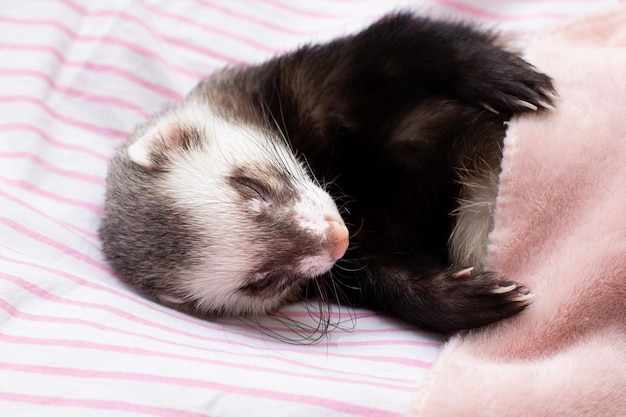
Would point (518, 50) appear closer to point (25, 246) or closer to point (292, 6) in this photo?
point (292, 6)

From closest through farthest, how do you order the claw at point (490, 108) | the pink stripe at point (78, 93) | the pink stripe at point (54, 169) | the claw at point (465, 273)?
the claw at point (465, 273)
the claw at point (490, 108)
the pink stripe at point (54, 169)
the pink stripe at point (78, 93)

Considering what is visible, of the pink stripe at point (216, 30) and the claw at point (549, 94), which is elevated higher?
the claw at point (549, 94)

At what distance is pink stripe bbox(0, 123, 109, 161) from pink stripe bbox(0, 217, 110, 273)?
349 millimetres

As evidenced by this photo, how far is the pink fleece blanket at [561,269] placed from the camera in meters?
1.17

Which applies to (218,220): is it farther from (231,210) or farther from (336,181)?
(336,181)

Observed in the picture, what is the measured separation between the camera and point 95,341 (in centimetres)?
126

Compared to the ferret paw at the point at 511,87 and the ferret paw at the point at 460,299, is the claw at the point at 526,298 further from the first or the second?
the ferret paw at the point at 511,87

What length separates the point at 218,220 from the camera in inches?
56.8

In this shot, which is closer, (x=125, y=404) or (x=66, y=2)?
(x=125, y=404)

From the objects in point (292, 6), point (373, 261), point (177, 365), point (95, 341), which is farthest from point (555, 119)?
point (292, 6)

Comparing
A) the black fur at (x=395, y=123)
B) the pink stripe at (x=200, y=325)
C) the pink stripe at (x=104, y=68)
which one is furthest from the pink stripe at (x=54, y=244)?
the pink stripe at (x=104, y=68)

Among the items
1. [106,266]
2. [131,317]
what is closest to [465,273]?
[131,317]

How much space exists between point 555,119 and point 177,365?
86 cm

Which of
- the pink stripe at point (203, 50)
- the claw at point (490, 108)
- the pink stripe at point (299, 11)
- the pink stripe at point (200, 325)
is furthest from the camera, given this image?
the pink stripe at point (299, 11)
